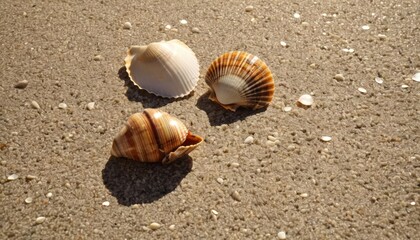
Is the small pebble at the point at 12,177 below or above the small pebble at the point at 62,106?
below

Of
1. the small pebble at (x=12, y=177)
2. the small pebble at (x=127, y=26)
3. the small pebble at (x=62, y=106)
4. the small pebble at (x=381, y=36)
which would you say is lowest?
the small pebble at (x=12, y=177)

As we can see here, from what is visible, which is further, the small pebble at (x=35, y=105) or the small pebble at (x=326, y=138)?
the small pebble at (x=35, y=105)

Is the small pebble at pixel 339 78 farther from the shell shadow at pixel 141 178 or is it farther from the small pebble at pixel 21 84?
the small pebble at pixel 21 84

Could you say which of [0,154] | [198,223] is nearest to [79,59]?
[0,154]

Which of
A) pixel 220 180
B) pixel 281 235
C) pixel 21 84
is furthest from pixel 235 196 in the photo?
pixel 21 84

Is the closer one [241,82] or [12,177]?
[12,177]

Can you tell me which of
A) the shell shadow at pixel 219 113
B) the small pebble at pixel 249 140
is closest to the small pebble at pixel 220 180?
the small pebble at pixel 249 140

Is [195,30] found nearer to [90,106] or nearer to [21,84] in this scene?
[90,106]
